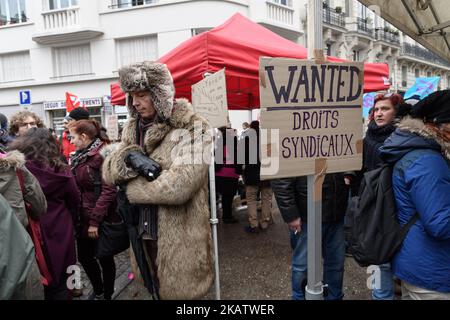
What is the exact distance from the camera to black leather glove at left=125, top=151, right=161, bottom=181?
2.08 meters

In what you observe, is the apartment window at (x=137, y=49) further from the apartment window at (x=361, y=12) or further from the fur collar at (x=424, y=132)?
the apartment window at (x=361, y=12)

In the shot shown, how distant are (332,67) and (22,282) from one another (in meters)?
1.78

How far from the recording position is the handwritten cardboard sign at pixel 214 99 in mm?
2568

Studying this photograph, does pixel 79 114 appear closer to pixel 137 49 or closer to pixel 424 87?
pixel 424 87

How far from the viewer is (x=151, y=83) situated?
225 centimetres

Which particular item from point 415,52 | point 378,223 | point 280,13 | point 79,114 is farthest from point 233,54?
point 415,52

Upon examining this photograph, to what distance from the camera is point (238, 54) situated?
3688mm

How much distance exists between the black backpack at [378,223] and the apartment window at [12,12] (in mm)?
18589

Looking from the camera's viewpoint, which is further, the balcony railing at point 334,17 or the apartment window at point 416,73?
the apartment window at point 416,73

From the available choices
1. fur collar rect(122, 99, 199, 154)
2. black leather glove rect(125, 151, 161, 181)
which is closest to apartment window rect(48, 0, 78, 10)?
fur collar rect(122, 99, 199, 154)

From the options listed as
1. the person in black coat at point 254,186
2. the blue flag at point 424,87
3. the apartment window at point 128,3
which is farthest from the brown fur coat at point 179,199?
the apartment window at point 128,3

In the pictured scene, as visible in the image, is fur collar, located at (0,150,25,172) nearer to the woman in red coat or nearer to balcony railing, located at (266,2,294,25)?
the woman in red coat

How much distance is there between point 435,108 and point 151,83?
1.68m
